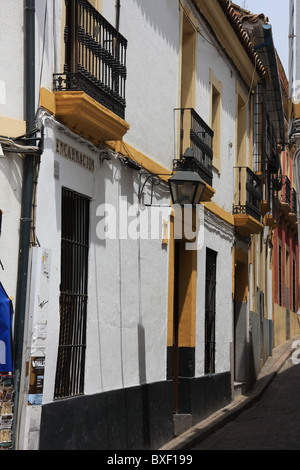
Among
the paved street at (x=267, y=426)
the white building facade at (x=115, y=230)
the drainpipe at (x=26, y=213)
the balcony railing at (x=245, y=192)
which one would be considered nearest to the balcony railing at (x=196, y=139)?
the white building facade at (x=115, y=230)

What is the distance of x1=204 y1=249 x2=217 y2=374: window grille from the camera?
41.1ft

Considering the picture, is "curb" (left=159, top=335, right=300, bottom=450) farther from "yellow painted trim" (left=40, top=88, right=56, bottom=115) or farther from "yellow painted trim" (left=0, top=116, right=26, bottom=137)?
"yellow painted trim" (left=0, top=116, right=26, bottom=137)

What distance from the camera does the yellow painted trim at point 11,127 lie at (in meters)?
6.39

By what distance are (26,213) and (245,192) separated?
872 cm

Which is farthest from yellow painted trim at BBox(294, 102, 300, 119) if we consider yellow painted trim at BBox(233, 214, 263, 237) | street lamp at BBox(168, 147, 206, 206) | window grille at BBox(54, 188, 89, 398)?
window grille at BBox(54, 188, 89, 398)

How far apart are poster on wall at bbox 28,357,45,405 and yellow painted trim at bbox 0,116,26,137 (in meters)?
1.81

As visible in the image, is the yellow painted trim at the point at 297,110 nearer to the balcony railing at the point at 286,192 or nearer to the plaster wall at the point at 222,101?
the plaster wall at the point at 222,101

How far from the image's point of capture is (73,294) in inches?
297

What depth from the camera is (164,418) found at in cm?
982

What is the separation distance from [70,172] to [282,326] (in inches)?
733

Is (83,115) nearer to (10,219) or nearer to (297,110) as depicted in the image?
(10,219)

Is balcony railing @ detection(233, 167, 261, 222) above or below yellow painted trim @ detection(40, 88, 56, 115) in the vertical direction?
above

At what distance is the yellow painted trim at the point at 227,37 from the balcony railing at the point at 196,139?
1.91m

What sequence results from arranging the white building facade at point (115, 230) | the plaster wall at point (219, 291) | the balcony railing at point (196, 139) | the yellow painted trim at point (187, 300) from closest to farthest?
the white building facade at point (115, 230) < the balcony railing at point (196, 139) < the yellow painted trim at point (187, 300) < the plaster wall at point (219, 291)
